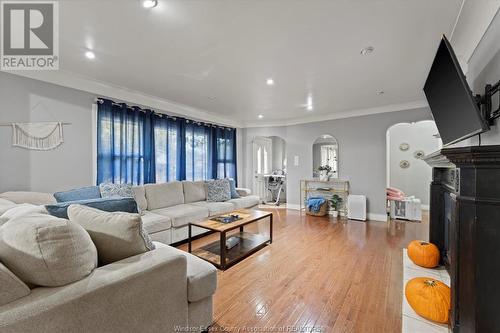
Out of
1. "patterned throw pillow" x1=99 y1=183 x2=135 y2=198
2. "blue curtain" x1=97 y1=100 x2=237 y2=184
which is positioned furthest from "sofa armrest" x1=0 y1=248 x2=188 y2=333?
"blue curtain" x1=97 y1=100 x2=237 y2=184

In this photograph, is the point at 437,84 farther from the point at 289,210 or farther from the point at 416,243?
the point at 289,210

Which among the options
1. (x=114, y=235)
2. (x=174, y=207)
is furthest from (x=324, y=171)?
(x=114, y=235)

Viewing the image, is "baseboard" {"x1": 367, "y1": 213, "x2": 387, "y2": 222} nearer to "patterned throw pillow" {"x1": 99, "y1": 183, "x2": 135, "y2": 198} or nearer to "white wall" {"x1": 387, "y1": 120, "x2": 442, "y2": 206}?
"white wall" {"x1": 387, "y1": 120, "x2": 442, "y2": 206}

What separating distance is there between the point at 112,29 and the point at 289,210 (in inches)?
207

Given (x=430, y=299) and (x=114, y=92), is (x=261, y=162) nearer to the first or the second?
(x=114, y=92)

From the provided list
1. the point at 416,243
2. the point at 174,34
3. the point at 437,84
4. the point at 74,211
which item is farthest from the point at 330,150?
the point at 74,211

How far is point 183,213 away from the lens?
136 inches

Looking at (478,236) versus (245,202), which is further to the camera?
(245,202)

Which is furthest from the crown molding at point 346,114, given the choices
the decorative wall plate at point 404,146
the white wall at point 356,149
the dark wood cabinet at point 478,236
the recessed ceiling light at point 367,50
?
the dark wood cabinet at point 478,236

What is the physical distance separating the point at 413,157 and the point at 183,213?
615cm

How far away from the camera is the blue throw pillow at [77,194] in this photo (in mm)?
2545

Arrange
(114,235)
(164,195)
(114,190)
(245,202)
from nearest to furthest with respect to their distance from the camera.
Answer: (114,235) → (114,190) → (164,195) → (245,202)

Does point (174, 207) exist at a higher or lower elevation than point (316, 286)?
higher

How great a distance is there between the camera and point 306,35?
2.16 meters
